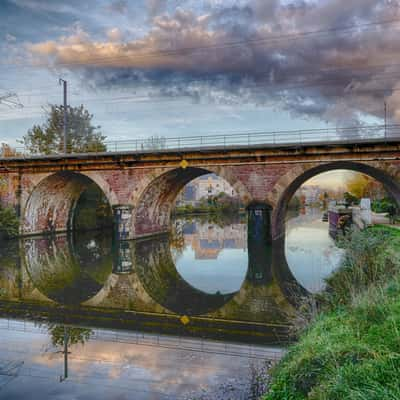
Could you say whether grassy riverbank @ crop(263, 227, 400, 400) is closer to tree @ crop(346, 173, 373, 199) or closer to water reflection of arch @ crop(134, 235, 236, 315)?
water reflection of arch @ crop(134, 235, 236, 315)

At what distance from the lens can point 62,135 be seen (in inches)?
1471

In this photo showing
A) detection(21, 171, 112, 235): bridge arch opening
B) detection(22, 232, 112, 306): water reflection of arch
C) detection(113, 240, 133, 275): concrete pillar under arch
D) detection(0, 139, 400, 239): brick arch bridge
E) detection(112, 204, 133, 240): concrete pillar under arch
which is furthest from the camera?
detection(21, 171, 112, 235): bridge arch opening

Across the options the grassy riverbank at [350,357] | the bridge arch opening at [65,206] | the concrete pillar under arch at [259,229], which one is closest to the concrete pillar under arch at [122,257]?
the bridge arch opening at [65,206]

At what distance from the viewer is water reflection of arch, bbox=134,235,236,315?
9205mm

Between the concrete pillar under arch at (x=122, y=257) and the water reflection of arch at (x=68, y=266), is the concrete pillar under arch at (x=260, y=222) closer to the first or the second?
the concrete pillar under arch at (x=122, y=257)

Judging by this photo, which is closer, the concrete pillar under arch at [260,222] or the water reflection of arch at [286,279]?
the water reflection of arch at [286,279]

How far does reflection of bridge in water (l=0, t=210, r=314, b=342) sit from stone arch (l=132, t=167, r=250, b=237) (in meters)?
4.34

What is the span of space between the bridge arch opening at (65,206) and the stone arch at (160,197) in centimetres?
298

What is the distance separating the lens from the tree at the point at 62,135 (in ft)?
118

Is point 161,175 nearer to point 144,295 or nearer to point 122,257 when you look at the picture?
point 122,257

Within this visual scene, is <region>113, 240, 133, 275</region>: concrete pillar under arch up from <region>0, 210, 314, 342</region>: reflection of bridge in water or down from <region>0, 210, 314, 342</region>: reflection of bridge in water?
up

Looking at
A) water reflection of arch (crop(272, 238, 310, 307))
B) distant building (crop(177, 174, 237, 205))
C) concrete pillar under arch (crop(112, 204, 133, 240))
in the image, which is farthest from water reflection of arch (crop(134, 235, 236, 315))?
distant building (crop(177, 174, 237, 205))

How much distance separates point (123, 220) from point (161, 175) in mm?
3256

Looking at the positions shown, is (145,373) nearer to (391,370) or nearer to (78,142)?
(391,370)
